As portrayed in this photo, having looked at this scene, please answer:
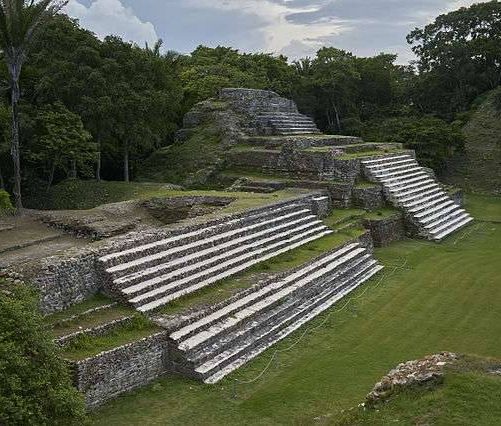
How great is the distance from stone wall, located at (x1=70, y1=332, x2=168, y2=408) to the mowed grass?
0.53ft

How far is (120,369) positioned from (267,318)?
3.21m

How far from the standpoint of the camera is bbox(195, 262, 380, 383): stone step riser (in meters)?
8.94

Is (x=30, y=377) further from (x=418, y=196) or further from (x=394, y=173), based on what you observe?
(x=394, y=173)

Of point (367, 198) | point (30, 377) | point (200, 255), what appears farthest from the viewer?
point (367, 198)

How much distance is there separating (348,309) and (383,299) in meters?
1.09

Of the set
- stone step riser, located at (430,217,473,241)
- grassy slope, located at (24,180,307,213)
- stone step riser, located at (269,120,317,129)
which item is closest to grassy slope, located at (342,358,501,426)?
grassy slope, located at (24,180,307,213)

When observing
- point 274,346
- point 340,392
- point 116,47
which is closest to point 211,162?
point 116,47

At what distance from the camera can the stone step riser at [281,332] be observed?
8.94m

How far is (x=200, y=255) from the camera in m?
11.2

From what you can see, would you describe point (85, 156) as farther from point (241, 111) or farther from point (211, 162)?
point (241, 111)

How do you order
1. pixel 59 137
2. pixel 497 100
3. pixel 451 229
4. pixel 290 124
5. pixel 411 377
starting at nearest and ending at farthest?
pixel 411 377 → pixel 59 137 → pixel 451 229 → pixel 290 124 → pixel 497 100

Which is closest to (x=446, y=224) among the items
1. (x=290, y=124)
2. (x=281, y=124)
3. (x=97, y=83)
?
(x=281, y=124)

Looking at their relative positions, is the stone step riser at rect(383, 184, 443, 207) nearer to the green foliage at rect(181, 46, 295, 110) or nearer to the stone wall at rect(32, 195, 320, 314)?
the stone wall at rect(32, 195, 320, 314)

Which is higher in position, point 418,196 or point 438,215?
point 418,196
